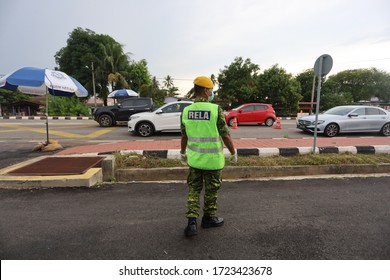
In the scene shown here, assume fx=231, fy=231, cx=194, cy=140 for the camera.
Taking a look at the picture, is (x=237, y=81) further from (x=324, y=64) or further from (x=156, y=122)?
(x=324, y=64)

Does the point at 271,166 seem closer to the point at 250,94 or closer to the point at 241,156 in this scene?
the point at 241,156

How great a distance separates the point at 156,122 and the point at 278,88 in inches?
695

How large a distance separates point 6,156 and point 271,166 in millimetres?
6699

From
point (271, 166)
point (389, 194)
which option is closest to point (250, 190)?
point (271, 166)

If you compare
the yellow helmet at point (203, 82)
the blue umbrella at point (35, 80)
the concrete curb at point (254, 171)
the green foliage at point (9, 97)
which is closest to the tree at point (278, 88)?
the concrete curb at point (254, 171)

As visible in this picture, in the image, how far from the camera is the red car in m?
13.9

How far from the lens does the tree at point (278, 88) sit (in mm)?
23183

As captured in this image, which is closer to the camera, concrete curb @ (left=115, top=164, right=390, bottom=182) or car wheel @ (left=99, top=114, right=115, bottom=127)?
concrete curb @ (left=115, top=164, right=390, bottom=182)

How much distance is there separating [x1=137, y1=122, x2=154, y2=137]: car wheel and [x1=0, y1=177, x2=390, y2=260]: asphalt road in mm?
5713

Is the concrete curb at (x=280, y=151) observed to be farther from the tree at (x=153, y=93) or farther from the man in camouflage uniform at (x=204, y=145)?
the tree at (x=153, y=93)

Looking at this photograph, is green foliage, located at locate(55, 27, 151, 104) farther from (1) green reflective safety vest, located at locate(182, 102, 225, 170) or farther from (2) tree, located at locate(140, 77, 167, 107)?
(1) green reflective safety vest, located at locate(182, 102, 225, 170)

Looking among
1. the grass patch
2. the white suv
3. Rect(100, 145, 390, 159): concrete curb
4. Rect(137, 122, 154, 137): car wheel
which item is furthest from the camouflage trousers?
Rect(137, 122, 154, 137): car wheel

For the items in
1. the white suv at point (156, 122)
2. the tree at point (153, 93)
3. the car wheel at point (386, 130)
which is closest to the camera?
the white suv at point (156, 122)

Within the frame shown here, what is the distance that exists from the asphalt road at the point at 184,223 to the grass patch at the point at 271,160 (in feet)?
2.43
